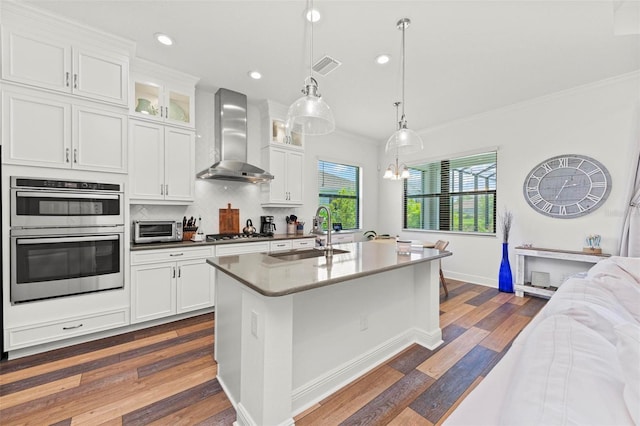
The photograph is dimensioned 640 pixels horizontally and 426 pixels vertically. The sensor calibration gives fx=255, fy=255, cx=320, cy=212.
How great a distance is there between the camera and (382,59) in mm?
2885

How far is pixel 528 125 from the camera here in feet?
13.1

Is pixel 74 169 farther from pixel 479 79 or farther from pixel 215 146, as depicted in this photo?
pixel 479 79

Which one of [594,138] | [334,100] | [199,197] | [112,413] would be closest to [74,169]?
[199,197]

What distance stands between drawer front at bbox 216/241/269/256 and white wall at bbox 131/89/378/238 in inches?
26.7

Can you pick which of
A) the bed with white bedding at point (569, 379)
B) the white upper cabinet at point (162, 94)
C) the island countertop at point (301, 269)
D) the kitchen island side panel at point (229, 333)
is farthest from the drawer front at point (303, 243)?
the bed with white bedding at point (569, 379)

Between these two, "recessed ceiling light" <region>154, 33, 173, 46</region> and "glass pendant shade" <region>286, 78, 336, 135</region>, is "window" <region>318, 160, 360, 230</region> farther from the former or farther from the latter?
"glass pendant shade" <region>286, 78, 336, 135</region>

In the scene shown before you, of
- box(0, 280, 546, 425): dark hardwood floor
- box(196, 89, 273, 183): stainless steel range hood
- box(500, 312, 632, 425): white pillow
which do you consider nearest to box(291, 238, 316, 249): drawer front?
box(196, 89, 273, 183): stainless steel range hood

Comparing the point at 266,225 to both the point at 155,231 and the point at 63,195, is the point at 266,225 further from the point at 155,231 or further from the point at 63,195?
the point at 63,195

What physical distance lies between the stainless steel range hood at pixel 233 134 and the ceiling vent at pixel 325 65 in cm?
141

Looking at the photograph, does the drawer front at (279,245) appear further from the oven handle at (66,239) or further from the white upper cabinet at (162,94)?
the white upper cabinet at (162,94)

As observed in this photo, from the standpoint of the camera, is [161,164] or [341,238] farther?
[341,238]

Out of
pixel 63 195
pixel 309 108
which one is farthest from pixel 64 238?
pixel 309 108

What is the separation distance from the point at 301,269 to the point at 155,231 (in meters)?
2.32

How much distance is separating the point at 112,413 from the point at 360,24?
356cm
